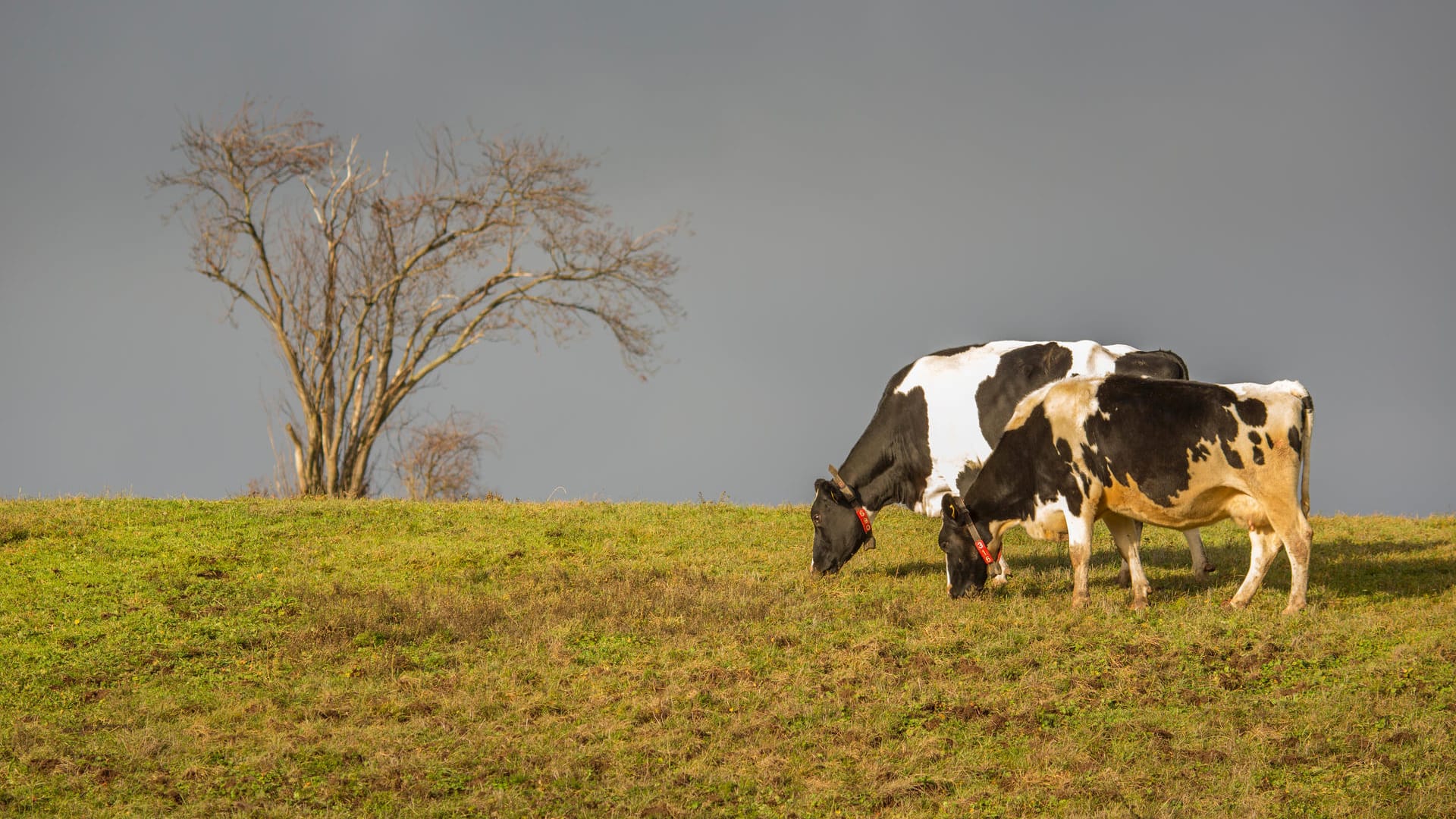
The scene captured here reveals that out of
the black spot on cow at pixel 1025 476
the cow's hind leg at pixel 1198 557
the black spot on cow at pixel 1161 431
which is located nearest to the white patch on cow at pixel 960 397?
the black spot on cow at pixel 1025 476

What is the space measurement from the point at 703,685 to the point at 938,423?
6.04 meters

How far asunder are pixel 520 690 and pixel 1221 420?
734 centimetres

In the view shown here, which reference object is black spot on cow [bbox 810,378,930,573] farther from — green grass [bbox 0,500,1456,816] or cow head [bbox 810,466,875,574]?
green grass [bbox 0,500,1456,816]

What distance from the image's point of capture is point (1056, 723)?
34.5 ft

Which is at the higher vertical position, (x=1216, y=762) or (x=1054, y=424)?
(x=1054, y=424)

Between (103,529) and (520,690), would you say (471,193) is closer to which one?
(103,529)

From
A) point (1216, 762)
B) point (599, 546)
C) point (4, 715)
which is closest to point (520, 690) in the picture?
point (4, 715)

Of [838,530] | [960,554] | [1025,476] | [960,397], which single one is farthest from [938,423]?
[1025,476]

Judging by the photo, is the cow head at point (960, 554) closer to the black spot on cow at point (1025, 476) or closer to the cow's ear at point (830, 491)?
the black spot on cow at point (1025, 476)

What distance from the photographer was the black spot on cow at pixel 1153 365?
16.2 meters

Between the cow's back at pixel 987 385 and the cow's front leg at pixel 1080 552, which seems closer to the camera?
the cow's front leg at pixel 1080 552

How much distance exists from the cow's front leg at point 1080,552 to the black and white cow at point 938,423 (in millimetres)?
2691

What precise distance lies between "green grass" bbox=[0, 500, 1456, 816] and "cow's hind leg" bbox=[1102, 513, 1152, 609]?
345 mm

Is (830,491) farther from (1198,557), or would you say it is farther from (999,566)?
(1198,557)
